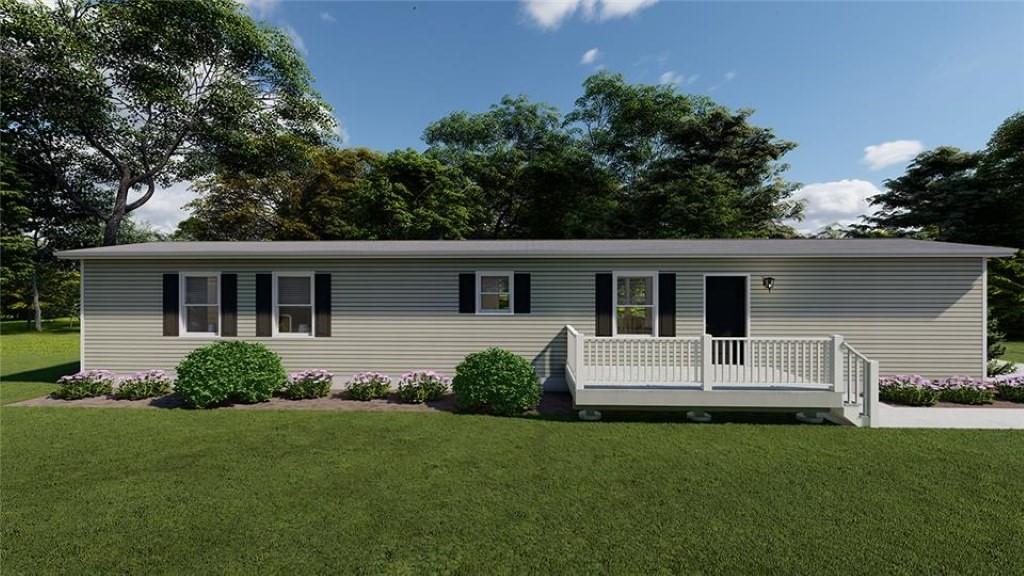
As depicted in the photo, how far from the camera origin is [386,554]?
3.22 meters

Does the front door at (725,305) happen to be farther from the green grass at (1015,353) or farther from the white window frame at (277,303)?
the green grass at (1015,353)

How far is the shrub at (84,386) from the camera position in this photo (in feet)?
25.3

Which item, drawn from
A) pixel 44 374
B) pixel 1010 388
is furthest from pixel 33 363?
pixel 1010 388

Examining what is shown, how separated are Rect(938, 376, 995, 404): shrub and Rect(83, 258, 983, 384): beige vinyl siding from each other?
1.75 feet

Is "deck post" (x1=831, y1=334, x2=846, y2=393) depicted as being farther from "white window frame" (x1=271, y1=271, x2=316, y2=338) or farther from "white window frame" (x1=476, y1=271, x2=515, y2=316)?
"white window frame" (x1=271, y1=271, x2=316, y2=338)

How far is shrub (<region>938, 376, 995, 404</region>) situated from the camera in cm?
735

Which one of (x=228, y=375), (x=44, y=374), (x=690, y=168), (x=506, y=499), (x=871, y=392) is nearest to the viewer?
(x=506, y=499)

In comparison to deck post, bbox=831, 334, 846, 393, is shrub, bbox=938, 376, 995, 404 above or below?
below

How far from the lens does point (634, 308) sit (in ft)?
28.7

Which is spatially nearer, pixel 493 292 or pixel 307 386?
pixel 307 386

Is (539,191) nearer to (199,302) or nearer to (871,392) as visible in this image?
(199,302)

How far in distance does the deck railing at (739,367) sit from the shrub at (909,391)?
1.46 metres

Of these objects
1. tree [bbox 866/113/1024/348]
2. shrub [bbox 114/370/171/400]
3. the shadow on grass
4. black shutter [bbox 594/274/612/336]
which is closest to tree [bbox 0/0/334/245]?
the shadow on grass

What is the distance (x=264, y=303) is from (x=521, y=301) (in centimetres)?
526
